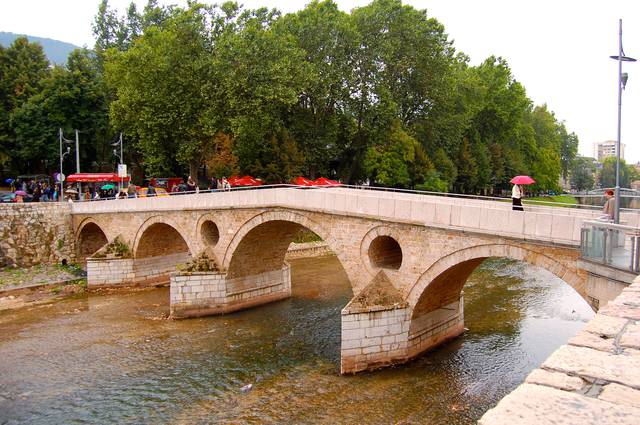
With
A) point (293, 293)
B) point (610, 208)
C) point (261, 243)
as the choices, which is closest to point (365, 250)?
point (610, 208)

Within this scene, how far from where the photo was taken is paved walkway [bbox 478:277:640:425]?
2242 millimetres

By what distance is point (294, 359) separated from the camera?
595 inches

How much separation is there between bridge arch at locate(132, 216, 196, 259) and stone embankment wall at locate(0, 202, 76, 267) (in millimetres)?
5551

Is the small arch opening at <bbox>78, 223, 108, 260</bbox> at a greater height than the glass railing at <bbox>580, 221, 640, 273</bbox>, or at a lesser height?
lesser

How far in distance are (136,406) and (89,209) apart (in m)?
17.5

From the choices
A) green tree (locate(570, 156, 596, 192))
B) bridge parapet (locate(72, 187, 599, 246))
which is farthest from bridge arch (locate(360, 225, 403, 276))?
green tree (locate(570, 156, 596, 192))

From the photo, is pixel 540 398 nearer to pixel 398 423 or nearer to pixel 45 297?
pixel 398 423

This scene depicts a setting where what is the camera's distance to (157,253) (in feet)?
86.5

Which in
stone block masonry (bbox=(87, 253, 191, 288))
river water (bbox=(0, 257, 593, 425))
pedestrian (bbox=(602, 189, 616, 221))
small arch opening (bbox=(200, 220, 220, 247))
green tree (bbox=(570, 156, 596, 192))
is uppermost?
green tree (bbox=(570, 156, 596, 192))

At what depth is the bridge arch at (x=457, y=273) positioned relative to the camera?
11.3 meters

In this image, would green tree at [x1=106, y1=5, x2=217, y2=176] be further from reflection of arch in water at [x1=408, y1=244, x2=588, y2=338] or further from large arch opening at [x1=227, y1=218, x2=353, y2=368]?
reflection of arch in water at [x1=408, y1=244, x2=588, y2=338]

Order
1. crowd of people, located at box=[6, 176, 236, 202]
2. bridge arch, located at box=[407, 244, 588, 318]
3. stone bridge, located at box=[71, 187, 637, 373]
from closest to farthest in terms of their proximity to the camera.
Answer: bridge arch, located at box=[407, 244, 588, 318] → stone bridge, located at box=[71, 187, 637, 373] → crowd of people, located at box=[6, 176, 236, 202]

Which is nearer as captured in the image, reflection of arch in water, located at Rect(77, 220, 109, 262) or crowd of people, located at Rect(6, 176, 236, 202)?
reflection of arch in water, located at Rect(77, 220, 109, 262)

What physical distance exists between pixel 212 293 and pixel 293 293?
404 cm
